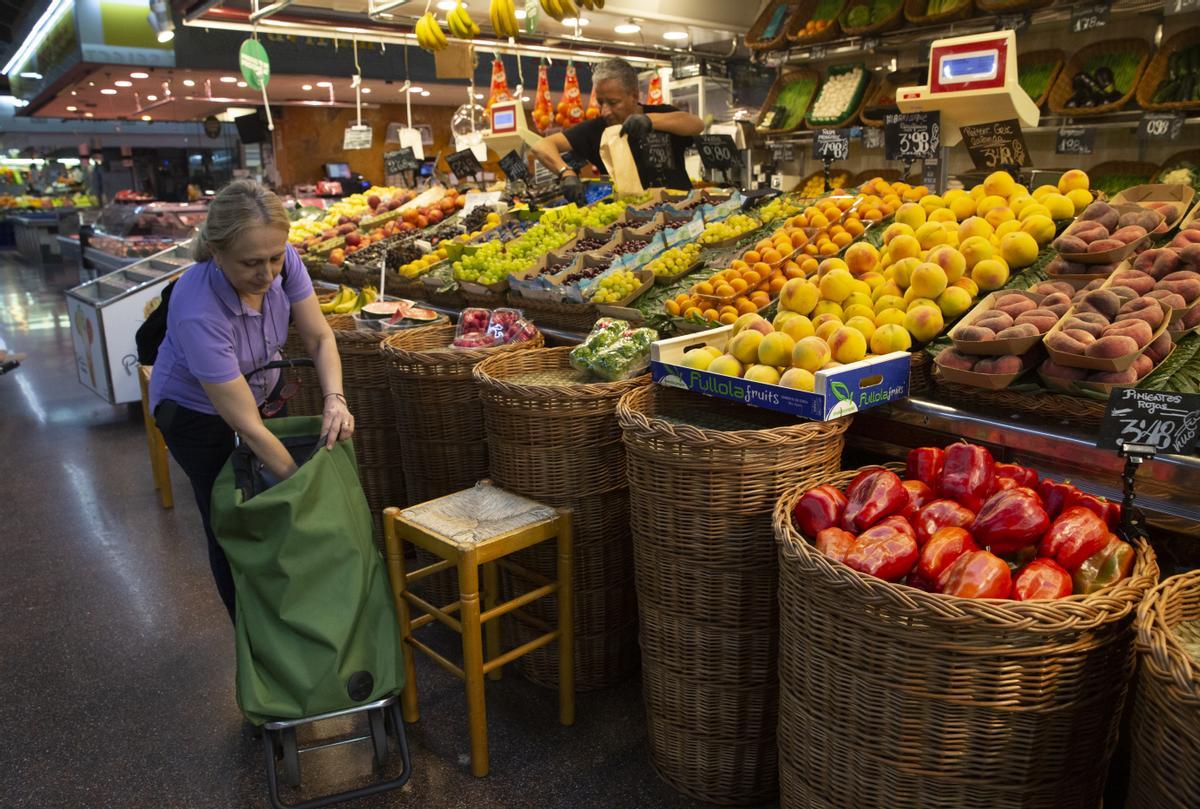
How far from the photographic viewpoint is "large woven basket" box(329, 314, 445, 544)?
3398 millimetres

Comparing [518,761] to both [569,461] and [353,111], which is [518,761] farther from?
[353,111]

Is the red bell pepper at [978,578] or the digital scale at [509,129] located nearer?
the red bell pepper at [978,578]

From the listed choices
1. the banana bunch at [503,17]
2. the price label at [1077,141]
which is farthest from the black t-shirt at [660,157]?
the price label at [1077,141]

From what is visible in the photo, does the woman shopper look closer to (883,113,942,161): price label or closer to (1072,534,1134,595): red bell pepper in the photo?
(1072,534,1134,595): red bell pepper

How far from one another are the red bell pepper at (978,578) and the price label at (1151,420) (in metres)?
0.35

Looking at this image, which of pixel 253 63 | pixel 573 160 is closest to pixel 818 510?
pixel 573 160

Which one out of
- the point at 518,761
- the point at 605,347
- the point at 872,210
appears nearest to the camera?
the point at 518,761

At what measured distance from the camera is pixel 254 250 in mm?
2129

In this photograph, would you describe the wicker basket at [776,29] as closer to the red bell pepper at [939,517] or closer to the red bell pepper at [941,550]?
the red bell pepper at [939,517]

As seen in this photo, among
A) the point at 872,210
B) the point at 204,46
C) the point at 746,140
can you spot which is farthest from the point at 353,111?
the point at 872,210

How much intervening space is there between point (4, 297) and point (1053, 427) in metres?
14.5

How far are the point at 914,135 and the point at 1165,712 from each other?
2.41m

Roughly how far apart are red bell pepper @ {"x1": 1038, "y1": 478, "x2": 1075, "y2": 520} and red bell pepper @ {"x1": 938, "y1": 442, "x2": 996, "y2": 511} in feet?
0.32

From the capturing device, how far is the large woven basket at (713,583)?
1.90 meters
